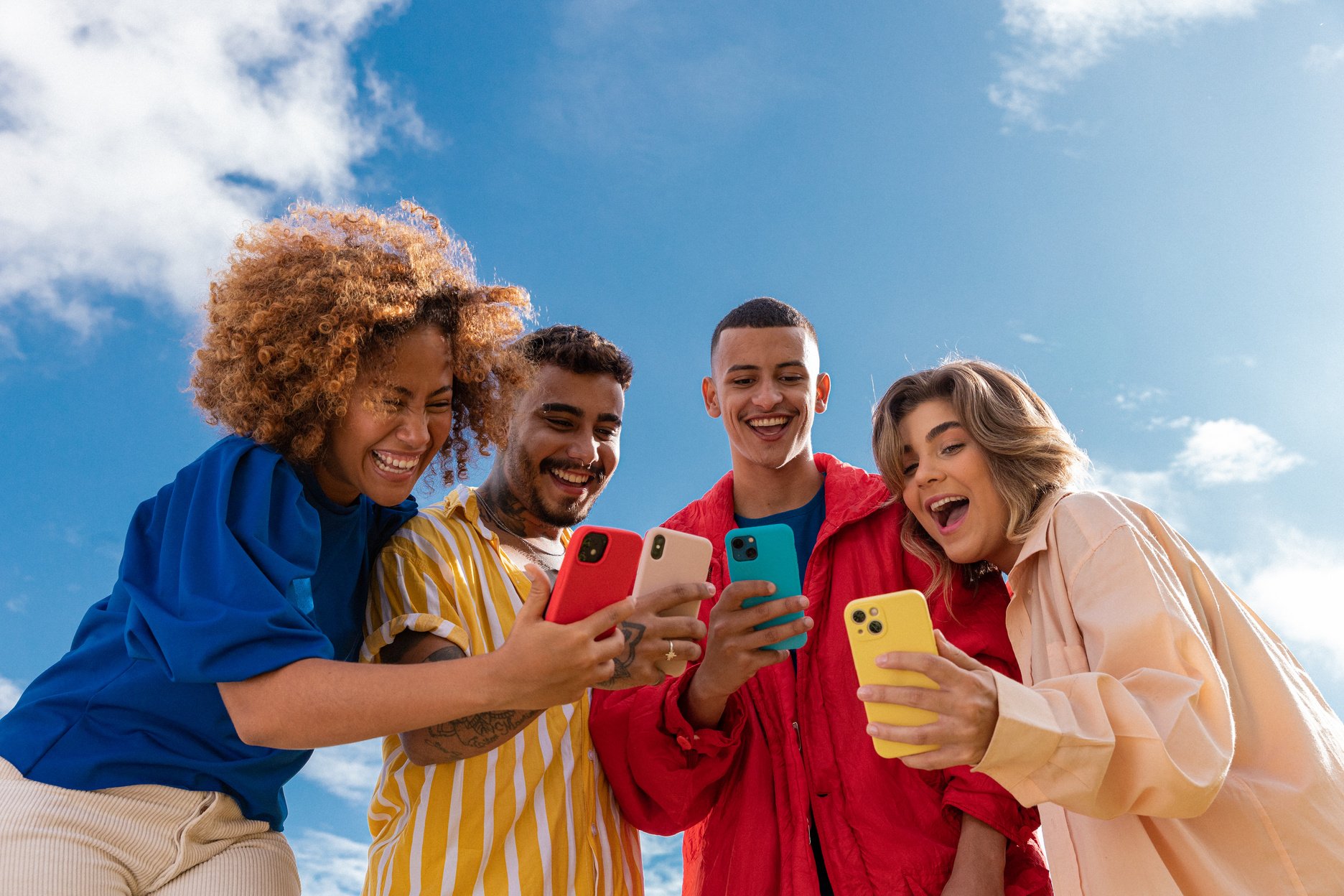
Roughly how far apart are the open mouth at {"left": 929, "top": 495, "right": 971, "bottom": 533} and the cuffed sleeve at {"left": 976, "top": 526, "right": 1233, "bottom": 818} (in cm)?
127

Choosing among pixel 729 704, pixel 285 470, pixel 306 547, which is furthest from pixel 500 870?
pixel 285 470

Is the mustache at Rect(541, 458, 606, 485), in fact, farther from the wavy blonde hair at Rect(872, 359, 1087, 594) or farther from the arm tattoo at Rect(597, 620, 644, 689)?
the arm tattoo at Rect(597, 620, 644, 689)

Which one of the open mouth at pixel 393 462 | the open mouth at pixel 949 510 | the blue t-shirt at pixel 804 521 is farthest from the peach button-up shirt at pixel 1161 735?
the open mouth at pixel 393 462

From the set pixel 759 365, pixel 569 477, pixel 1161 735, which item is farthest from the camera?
pixel 759 365

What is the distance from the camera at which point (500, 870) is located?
12.4ft

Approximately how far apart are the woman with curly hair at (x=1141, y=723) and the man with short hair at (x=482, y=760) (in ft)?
3.61

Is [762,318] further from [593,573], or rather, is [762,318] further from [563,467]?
[593,573]

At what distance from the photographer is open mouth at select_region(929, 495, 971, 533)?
4527 mm

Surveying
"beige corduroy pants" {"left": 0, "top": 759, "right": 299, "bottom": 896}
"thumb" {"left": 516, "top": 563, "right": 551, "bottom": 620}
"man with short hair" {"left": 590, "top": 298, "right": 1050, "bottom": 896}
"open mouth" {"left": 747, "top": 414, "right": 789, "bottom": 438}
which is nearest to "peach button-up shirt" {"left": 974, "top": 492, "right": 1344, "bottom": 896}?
"man with short hair" {"left": 590, "top": 298, "right": 1050, "bottom": 896}

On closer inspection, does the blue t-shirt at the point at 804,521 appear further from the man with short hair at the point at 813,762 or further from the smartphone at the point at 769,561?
the smartphone at the point at 769,561

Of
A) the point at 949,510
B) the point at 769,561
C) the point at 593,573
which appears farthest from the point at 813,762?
→ the point at 593,573

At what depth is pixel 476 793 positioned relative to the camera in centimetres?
386

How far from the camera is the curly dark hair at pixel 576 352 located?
5.53m

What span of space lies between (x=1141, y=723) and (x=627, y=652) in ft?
5.50
